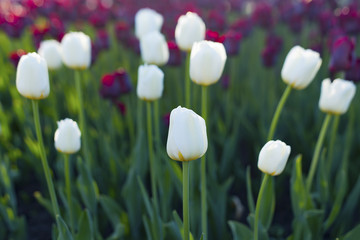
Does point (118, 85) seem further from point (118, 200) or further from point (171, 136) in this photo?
point (171, 136)

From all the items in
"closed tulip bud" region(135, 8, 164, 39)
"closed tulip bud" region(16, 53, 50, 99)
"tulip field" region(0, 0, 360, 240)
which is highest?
"closed tulip bud" region(135, 8, 164, 39)

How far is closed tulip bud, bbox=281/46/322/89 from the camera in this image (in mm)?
1557

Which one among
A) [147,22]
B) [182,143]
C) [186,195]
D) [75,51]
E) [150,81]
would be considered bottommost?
[186,195]

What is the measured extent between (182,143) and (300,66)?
0.71 metres

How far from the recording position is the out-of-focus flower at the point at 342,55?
1.83 m

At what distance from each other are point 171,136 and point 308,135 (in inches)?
60.4

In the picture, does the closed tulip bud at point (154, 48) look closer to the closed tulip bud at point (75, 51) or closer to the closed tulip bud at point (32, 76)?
the closed tulip bud at point (75, 51)

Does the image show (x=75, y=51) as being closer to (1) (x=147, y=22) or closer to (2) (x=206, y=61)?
(1) (x=147, y=22)

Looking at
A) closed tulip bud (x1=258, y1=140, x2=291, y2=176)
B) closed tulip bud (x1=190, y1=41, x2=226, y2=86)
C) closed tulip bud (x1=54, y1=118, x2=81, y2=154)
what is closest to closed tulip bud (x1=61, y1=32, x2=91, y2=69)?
closed tulip bud (x1=54, y1=118, x2=81, y2=154)

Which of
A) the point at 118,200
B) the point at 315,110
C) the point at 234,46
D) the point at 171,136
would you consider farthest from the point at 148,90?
the point at 315,110

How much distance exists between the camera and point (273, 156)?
47.8 inches

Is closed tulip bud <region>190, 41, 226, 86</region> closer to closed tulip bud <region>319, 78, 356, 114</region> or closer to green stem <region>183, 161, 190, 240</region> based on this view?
green stem <region>183, 161, 190, 240</region>

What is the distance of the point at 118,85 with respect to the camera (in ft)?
7.09

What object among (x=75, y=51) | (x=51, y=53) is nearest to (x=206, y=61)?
(x=75, y=51)
